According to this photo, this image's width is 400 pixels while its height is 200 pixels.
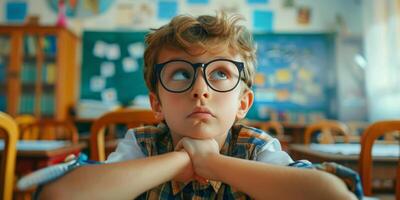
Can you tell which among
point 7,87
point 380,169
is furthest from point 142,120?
point 7,87

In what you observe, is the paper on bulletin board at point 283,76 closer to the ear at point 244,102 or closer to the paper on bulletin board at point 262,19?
the paper on bulletin board at point 262,19

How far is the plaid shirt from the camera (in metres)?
0.62

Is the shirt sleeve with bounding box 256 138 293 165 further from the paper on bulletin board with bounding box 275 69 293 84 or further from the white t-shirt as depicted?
the paper on bulletin board with bounding box 275 69 293 84

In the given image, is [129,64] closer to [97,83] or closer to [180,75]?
[97,83]

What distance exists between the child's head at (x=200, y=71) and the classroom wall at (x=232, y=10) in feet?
10.9

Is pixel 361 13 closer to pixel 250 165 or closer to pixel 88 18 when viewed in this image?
pixel 88 18

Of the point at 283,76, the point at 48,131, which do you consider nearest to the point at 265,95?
the point at 283,76

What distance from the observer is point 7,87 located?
3.45 metres

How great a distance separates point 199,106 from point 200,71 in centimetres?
6

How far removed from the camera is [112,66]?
3900 millimetres

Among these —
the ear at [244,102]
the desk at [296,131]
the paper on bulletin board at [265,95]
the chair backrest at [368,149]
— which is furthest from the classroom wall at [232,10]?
the ear at [244,102]

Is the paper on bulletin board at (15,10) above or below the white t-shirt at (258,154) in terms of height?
above

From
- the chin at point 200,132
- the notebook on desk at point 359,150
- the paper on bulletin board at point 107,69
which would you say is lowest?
the notebook on desk at point 359,150

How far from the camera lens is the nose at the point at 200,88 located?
560 millimetres
